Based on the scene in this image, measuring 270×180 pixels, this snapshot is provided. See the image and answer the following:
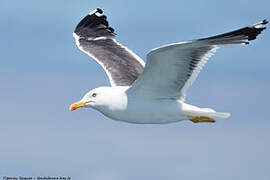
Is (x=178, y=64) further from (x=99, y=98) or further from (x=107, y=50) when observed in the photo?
(x=107, y=50)

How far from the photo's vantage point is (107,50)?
17.1 m

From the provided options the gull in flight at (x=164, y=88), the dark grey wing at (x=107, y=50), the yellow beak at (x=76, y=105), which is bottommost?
the gull in flight at (x=164, y=88)

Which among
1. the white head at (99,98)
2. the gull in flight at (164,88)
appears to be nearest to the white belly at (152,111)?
the gull in flight at (164,88)

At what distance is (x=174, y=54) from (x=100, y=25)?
741 cm

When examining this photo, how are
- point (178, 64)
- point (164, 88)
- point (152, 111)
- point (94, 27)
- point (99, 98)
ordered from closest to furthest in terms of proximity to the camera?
point (178, 64) → point (164, 88) → point (152, 111) → point (99, 98) → point (94, 27)

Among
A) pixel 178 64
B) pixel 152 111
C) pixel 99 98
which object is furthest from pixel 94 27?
pixel 178 64

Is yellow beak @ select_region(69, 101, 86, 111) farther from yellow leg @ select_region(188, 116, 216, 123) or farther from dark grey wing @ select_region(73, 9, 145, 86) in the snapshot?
yellow leg @ select_region(188, 116, 216, 123)

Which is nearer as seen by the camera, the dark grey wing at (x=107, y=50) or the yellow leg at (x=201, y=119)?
the yellow leg at (x=201, y=119)

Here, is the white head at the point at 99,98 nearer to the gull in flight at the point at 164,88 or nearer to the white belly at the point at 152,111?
the gull in flight at the point at 164,88

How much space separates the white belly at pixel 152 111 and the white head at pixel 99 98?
0.29 m

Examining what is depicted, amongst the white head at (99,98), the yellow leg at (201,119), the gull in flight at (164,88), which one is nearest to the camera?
the gull in flight at (164,88)

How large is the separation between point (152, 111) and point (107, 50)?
4.32m

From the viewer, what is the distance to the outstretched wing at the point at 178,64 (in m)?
11.5

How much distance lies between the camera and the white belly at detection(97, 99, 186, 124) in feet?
43.4
